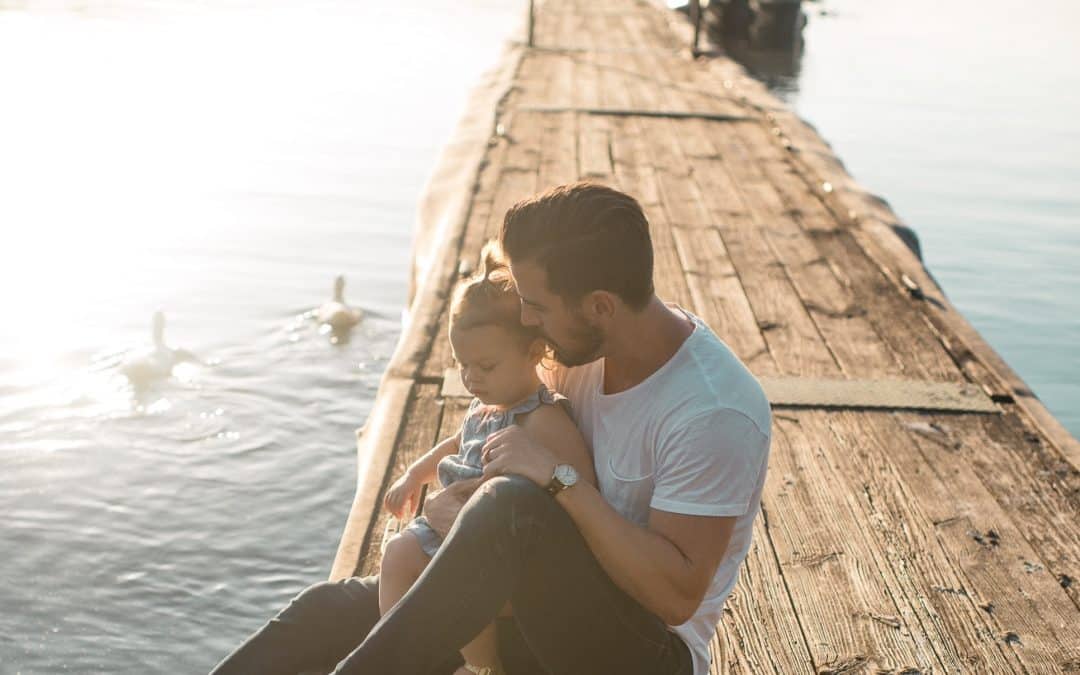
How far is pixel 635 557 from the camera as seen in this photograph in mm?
2703

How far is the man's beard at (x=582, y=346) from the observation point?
9.21 ft

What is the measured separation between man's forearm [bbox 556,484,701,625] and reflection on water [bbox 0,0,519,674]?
380cm

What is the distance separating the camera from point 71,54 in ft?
65.1

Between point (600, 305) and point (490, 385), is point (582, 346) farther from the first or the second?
point (490, 385)

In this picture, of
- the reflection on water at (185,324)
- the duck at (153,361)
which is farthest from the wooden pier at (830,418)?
the duck at (153,361)

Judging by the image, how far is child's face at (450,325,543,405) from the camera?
3.04 m

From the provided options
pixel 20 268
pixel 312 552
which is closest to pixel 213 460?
pixel 312 552

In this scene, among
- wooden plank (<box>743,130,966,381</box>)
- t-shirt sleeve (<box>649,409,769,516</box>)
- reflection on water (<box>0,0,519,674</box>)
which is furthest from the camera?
reflection on water (<box>0,0,519,674</box>)

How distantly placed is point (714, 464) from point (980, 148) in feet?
50.0

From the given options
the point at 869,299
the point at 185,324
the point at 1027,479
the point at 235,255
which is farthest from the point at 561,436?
the point at 235,255

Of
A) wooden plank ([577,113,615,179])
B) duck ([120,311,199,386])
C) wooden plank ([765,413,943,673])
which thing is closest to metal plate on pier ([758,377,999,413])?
wooden plank ([765,413,943,673])

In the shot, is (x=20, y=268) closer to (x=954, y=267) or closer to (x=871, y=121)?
(x=954, y=267)

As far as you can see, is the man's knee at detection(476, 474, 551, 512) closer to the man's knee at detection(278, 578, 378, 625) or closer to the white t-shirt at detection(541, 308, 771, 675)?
the white t-shirt at detection(541, 308, 771, 675)

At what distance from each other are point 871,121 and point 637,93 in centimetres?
660
